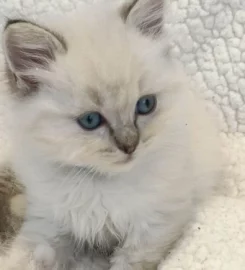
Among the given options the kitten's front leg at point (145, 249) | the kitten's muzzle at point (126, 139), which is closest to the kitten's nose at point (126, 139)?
the kitten's muzzle at point (126, 139)

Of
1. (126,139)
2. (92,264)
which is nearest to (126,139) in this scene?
(126,139)

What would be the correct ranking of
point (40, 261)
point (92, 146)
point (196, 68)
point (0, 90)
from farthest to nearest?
point (196, 68) < point (40, 261) < point (0, 90) < point (92, 146)

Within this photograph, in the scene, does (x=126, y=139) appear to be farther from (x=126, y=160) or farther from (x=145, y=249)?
(x=145, y=249)

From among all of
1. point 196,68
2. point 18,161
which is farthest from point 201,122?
point 18,161

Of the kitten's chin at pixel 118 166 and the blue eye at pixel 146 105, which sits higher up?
the blue eye at pixel 146 105

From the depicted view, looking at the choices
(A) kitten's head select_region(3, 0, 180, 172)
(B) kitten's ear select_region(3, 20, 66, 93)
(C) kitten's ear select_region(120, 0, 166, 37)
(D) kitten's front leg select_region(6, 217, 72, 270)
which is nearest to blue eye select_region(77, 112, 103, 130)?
(A) kitten's head select_region(3, 0, 180, 172)

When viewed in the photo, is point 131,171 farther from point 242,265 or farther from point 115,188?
point 242,265

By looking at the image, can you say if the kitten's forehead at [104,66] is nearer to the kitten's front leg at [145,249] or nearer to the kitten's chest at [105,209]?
the kitten's chest at [105,209]
